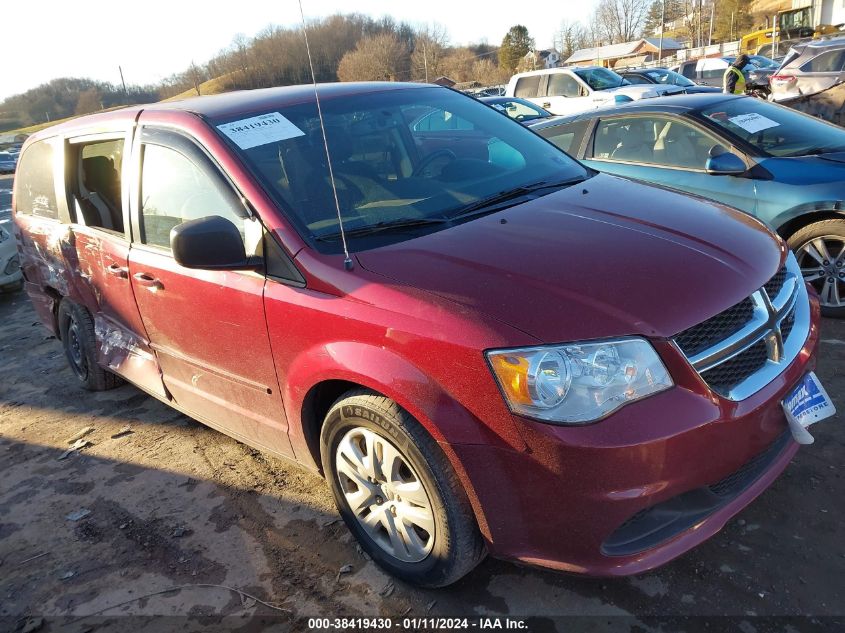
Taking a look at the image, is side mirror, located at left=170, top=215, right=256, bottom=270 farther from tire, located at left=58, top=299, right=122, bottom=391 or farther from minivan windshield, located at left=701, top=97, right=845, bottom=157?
minivan windshield, located at left=701, top=97, right=845, bottom=157

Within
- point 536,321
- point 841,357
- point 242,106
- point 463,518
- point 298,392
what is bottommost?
point 841,357

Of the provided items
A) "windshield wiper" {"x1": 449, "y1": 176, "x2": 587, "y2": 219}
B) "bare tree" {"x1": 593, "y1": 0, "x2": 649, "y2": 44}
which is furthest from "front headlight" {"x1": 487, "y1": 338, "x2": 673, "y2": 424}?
"bare tree" {"x1": 593, "y1": 0, "x2": 649, "y2": 44}

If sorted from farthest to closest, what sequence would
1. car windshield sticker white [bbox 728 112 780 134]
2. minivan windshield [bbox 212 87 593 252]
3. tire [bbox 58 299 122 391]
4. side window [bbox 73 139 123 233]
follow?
1. car windshield sticker white [bbox 728 112 780 134]
2. tire [bbox 58 299 122 391]
3. side window [bbox 73 139 123 233]
4. minivan windshield [bbox 212 87 593 252]

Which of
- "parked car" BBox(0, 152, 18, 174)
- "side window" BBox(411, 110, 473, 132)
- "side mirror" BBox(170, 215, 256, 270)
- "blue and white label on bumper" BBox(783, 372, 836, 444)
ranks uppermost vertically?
"side window" BBox(411, 110, 473, 132)

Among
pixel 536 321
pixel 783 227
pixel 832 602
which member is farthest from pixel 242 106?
pixel 783 227

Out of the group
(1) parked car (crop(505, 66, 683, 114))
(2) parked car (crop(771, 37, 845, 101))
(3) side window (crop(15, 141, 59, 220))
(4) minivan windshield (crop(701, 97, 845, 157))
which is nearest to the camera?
(3) side window (crop(15, 141, 59, 220))

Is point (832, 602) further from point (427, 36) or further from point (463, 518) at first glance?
point (427, 36)

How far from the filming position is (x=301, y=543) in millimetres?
2807

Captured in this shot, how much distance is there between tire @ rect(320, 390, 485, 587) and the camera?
2117 millimetres

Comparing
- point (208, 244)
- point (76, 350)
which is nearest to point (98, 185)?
point (76, 350)

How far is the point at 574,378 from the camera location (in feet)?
6.18

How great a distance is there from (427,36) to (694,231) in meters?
57.9

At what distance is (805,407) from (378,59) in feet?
72.1

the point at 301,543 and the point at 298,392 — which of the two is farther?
the point at 301,543
